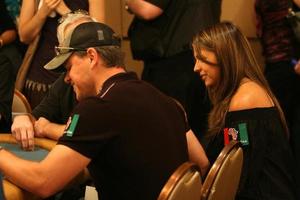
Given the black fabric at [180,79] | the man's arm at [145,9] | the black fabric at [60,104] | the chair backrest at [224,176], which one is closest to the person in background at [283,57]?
the black fabric at [180,79]

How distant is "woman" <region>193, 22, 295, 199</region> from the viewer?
204cm

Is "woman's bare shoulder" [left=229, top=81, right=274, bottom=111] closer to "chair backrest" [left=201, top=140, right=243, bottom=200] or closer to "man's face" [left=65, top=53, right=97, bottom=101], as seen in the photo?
"chair backrest" [left=201, top=140, right=243, bottom=200]

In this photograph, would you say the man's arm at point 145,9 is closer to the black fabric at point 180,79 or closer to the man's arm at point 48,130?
the black fabric at point 180,79

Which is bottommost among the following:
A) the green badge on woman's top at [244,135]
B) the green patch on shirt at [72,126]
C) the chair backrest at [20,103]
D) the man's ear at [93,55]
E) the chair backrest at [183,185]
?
the chair backrest at [20,103]

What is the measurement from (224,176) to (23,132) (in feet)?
2.80

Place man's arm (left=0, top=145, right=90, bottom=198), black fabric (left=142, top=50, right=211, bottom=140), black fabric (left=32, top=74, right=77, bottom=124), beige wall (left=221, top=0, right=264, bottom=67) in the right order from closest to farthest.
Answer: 1. man's arm (left=0, top=145, right=90, bottom=198)
2. black fabric (left=32, top=74, right=77, bottom=124)
3. black fabric (left=142, top=50, right=211, bottom=140)
4. beige wall (left=221, top=0, right=264, bottom=67)

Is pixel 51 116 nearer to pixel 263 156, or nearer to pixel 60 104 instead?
pixel 60 104

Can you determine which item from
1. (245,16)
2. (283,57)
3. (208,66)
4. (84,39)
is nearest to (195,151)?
(208,66)

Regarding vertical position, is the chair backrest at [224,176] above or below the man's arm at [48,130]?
above

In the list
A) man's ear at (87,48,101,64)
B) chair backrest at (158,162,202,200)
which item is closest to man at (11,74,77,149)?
man's ear at (87,48,101,64)

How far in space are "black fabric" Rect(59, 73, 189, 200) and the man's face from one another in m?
0.09

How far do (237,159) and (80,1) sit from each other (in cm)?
140

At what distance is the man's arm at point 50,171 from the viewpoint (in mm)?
1581

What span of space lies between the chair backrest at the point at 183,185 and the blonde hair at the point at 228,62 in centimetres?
68
